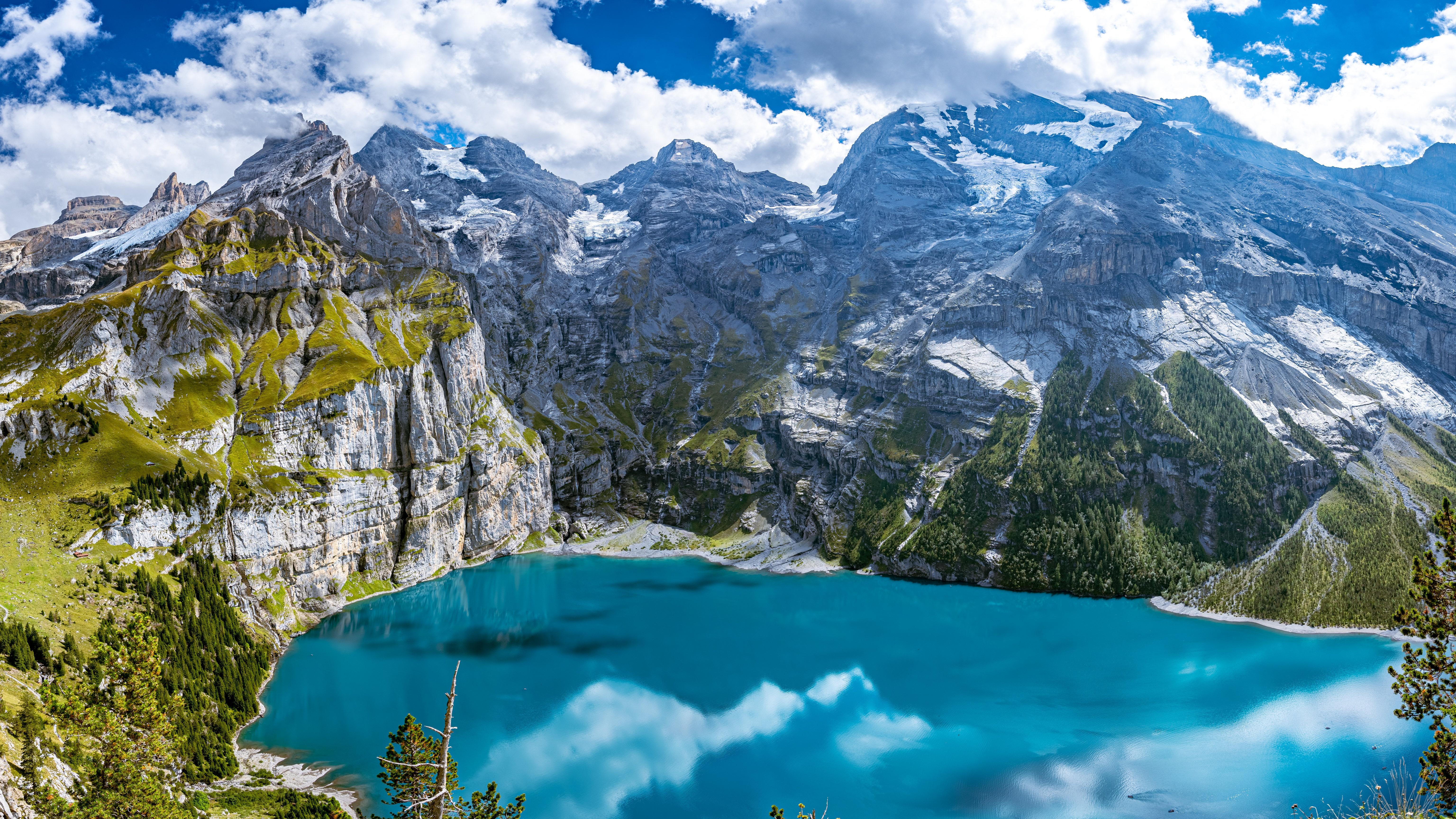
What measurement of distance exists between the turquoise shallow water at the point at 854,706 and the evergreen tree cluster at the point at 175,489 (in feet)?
81.1

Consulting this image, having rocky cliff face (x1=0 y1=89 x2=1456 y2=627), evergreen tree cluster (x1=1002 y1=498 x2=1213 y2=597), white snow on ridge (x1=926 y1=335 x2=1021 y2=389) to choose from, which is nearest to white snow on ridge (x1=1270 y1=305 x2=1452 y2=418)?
rocky cliff face (x1=0 y1=89 x2=1456 y2=627)

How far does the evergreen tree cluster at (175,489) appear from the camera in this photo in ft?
304

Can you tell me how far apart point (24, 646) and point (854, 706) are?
7449cm

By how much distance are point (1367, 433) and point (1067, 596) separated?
77.7m

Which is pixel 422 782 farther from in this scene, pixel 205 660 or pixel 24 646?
pixel 205 660

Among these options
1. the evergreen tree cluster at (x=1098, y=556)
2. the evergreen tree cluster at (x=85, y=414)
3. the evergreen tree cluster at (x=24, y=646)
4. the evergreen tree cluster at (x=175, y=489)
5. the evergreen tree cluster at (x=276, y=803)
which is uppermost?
the evergreen tree cluster at (x=85, y=414)

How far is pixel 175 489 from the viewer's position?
3836 inches

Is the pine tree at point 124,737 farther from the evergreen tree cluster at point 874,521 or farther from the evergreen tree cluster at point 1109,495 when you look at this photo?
the evergreen tree cluster at point 874,521

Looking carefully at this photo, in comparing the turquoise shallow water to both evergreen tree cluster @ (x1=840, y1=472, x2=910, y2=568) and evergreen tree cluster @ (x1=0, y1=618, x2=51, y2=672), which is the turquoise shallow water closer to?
evergreen tree cluster @ (x1=0, y1=618, x2=51, y2=672)

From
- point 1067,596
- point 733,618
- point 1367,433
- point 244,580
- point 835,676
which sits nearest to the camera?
point 835,676

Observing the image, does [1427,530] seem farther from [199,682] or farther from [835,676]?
[199,682]

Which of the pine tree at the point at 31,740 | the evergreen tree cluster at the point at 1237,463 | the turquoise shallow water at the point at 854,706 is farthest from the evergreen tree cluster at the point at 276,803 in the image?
the evergreen tree cluster at the point at 1237,463

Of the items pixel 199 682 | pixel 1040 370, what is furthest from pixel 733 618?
pixel 1040 370

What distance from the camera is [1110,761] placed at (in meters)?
62.1
